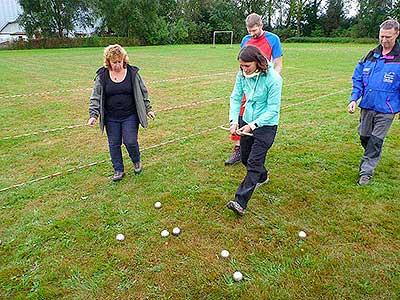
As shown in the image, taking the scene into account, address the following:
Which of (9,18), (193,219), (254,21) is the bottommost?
(193,219)

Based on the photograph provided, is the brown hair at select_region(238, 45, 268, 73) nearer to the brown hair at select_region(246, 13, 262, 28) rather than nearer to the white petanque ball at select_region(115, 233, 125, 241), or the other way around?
the brown hair at select_region(246, 13, 262, 28)

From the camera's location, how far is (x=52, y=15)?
119 ft

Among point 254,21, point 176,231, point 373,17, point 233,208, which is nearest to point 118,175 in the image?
point 176,231

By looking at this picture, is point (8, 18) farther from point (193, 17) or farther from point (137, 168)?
point (137, 168)

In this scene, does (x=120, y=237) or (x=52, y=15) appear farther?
(x=52, y=15)

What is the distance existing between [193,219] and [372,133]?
2247 mm

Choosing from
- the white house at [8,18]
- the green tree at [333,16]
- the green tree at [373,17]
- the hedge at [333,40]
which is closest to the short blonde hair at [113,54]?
the hedge at [333,40]

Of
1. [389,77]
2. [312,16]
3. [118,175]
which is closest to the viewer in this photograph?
[389,77]

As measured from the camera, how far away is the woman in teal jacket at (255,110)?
3.20 metres

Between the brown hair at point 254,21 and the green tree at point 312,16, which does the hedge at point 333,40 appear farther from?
the brown hair at point 254,21

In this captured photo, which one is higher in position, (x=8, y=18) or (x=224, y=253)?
(x=8, y=18)

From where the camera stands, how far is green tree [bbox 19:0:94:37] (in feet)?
118

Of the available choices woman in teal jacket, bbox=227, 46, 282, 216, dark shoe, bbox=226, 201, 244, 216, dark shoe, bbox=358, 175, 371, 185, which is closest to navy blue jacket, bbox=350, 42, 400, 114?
dark shoe, bbox=358, 175, 371, 185

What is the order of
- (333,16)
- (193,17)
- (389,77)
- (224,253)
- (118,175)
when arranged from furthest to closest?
(333,16) → (193,17) → (118,175) → (389,77) → (224,253)
